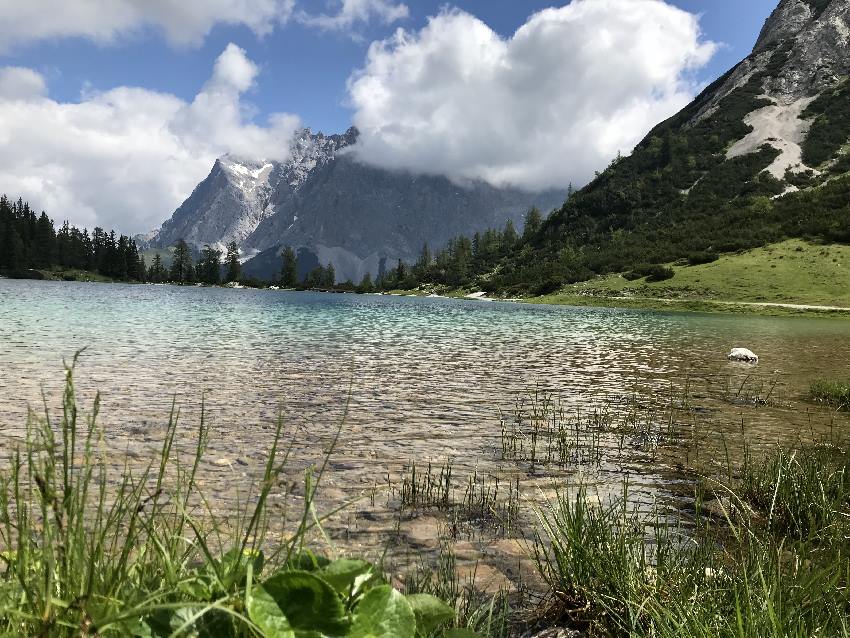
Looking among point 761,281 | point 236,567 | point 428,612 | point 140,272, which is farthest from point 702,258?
point 140,272

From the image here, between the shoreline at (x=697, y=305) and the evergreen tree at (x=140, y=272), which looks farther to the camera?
the evergreen tree at (x=140, y=272)

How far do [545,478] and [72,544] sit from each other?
26.0ft

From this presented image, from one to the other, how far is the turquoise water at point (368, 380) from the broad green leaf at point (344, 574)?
0.78 m

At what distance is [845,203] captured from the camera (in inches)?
3861

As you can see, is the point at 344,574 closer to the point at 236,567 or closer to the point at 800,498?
the point at 236,567

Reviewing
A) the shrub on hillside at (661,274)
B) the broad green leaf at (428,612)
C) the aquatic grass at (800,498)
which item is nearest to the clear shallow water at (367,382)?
the broad green leaf at (428,612)

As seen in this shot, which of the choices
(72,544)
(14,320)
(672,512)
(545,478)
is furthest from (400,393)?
(14,320)

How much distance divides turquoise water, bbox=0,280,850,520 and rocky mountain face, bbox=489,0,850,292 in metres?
82.2

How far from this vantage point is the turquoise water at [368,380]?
10.7 meters

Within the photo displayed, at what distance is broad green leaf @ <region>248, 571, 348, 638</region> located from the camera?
5.04ft

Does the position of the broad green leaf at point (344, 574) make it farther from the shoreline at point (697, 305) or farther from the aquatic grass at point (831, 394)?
the shoreline at point (697, 305)

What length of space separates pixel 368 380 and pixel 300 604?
1666 centimetres

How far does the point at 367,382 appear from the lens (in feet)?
58.2

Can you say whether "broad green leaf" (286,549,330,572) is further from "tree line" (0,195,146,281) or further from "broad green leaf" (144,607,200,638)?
"tree line" (0,195,146,281)
